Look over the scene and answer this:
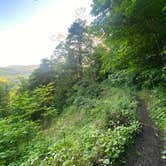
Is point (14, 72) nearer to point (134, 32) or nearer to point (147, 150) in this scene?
point (134, 32)

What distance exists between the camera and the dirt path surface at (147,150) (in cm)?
442

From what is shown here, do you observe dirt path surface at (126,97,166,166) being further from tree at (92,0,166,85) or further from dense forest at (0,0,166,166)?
tree at (92,0,166,85)

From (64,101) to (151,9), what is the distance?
1743 cm

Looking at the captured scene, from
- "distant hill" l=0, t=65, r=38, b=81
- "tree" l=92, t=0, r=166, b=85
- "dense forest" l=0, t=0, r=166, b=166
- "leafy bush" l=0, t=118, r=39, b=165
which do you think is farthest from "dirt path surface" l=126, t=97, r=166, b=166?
"distant hill" l=0, t=65, r=38, b=81

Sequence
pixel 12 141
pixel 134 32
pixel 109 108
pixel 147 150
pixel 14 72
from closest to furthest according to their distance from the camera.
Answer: pixel 147 150 → pixel 12 141 → pixel 109 108 → pixel 134 32 → pixel 14 72

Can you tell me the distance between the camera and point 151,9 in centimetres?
909

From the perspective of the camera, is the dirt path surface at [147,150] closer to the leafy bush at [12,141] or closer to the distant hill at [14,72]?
the leafy bush at [12,141]

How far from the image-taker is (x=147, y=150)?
16.3 feet

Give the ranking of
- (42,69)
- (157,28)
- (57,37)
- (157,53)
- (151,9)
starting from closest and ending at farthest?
(151,9) < (157,28) < (157,53) < (42,69) < (57,37)

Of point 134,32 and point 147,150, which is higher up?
point 134,32

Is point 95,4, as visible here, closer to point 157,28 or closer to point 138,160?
point 157,28

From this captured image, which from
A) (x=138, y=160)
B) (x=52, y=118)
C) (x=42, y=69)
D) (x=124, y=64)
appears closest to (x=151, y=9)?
(x=124, y=64)

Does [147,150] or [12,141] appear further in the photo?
[12,141]

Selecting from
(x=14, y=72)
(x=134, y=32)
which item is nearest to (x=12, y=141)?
(x=134, y=32)
